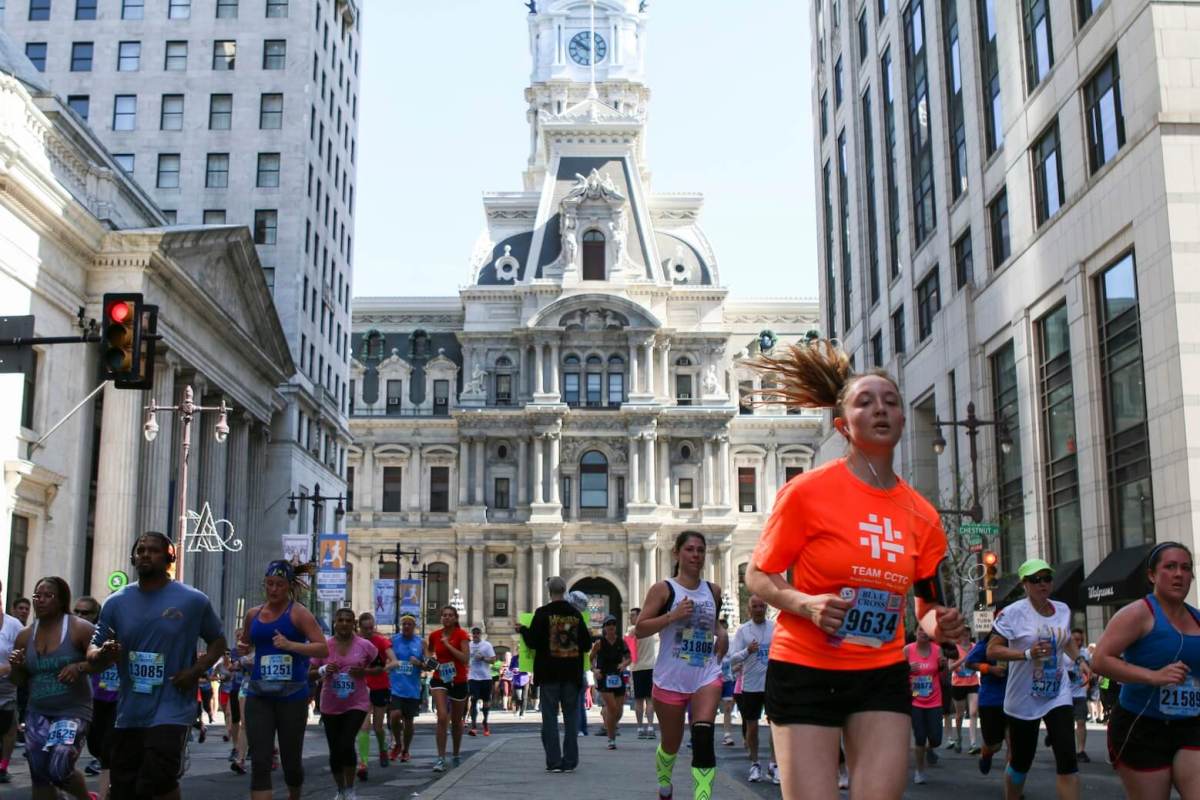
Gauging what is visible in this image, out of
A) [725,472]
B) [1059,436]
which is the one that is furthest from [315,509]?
[1059,436]

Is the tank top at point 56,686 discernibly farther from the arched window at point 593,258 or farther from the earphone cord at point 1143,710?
the arched window at point 593,258

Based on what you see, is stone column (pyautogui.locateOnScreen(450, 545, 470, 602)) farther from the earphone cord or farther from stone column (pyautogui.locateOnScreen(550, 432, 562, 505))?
the earphone cord

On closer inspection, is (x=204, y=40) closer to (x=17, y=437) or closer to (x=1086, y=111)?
(x=17, y=437)

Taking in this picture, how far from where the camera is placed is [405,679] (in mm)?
18312

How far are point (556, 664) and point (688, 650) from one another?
5029 mm

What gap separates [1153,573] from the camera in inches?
312

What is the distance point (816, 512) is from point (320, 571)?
3437 centimetres

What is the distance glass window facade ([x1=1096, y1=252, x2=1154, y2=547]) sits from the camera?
2712 cm

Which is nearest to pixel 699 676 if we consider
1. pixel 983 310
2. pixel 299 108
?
pixel 983 310

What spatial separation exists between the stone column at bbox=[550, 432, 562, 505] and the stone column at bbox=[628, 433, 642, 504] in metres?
3.96

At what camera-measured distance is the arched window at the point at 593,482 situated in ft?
253

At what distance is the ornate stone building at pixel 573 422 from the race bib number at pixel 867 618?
6874 cm

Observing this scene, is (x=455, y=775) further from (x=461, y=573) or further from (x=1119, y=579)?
(x=461, y=573)

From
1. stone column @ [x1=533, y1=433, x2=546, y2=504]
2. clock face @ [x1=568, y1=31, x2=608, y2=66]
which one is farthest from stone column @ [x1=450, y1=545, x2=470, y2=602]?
clock face @ [x1=568, y1=31, x2=608, y2=66]
